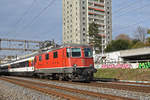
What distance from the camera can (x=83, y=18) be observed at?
286 ft

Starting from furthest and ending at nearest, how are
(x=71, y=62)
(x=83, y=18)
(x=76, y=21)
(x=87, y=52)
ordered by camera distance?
(x=83, y=18) → (x=76, y=21) → (x=87, y=52) → (x=71, y=62)

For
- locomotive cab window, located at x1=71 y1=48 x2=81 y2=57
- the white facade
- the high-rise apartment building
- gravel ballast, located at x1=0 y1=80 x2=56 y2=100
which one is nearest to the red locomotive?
locomotive cab window, located at x1=71 y1=48 x2=81 y2=57

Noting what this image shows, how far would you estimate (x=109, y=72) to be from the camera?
28219mm

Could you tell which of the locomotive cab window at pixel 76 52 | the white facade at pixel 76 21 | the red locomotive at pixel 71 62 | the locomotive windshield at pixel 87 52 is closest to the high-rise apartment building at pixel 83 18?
the white facade at pixel 76 21

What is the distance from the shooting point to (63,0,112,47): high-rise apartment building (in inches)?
3364

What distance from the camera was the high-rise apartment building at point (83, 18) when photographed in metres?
85.4

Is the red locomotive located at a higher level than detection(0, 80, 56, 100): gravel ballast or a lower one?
higher

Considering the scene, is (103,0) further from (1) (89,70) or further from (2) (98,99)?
(2) (98,99)

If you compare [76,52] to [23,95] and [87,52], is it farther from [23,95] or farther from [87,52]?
[23,95]

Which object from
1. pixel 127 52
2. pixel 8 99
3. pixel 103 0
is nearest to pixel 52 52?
pixel 8 99

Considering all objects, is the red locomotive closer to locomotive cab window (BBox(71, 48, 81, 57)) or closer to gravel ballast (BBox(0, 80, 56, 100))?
locomotive cab window (BBox(71, 48, 81, 57))

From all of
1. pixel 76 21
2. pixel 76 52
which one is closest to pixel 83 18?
pixel 76 21

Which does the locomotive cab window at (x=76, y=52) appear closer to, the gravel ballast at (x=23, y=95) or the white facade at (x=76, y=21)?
the gravel ballast at (x=23, y=95)

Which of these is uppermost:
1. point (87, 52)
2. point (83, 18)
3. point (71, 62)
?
point (83, 18)
